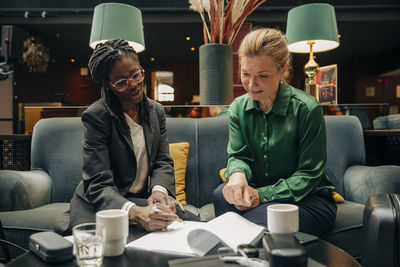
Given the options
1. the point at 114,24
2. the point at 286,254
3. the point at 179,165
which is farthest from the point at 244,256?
the point at 114,24

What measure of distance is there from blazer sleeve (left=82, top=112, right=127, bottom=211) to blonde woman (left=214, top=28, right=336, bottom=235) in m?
0.46

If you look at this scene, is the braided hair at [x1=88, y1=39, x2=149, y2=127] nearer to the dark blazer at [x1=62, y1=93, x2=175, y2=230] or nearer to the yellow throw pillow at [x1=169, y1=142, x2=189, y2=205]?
the dark blazer at [x1=62, y1=93, x2=175, y2=230]

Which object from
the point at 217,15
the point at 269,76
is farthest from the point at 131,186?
the point at 217,15

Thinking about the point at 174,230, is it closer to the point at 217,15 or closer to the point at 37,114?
the point at 217,15

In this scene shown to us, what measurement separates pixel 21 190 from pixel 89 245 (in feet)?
4.31

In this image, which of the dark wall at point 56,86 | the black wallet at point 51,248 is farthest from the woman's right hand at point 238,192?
the dark wall at point 56,86

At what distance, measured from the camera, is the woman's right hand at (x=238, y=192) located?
1399 mm

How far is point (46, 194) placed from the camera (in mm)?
2145

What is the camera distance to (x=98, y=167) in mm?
1451

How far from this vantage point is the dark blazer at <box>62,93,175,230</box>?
4.65ft

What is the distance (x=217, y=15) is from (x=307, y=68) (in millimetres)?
1097

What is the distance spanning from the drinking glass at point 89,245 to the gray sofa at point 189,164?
3.55 ft

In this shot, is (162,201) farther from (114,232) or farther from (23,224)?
(23,224)

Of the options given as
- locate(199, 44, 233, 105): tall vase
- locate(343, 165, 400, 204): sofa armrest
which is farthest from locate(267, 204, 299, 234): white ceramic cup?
locate(199, 44, 233, 105): tall vase
